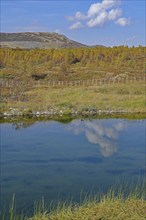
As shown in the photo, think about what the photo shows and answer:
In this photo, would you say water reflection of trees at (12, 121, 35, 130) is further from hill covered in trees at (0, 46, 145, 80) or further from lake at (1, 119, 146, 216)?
hill covered in trees at (0, 46, 145, 80)

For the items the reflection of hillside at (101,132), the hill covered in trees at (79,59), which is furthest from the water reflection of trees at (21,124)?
the hill covered in trees at (79,59)

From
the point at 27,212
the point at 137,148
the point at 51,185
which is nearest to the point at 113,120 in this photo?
the point at 137,148

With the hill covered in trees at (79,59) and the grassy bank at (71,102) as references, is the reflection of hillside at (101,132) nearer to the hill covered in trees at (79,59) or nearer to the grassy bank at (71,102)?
the grassy bank at (71,102)

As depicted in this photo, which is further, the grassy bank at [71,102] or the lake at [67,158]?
the grassy bank at [71,102]

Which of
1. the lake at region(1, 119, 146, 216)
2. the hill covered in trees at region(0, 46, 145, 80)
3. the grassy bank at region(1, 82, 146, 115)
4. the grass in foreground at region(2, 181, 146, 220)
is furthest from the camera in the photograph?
the hill covered in trees at region(0, 46, 145, 80)

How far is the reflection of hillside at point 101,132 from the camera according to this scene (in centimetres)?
1692

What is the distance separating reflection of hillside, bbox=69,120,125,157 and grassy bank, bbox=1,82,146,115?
3.58 meters

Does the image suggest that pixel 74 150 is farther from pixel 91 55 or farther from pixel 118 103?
pixel 91 55

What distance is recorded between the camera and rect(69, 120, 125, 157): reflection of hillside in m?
16.9

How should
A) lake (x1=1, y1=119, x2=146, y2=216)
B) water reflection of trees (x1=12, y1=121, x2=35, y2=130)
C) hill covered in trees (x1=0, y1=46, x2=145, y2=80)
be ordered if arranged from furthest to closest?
hill covered in trees (x1=0, y1=46, x2=145, y2=80), water reflection of trees (x1=12, y1=121, x2=35, y2=130), lake (x1=1, y1=119, x2=146, y2=216)

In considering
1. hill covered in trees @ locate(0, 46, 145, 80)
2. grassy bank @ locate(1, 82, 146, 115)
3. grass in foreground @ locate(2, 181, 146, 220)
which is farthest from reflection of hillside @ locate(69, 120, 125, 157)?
hill covered in trees @ locate(0, 46, 145, 80)

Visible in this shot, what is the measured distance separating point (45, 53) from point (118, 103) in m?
54.6

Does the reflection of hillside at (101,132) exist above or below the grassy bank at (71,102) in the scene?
below

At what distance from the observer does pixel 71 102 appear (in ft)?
93.0
